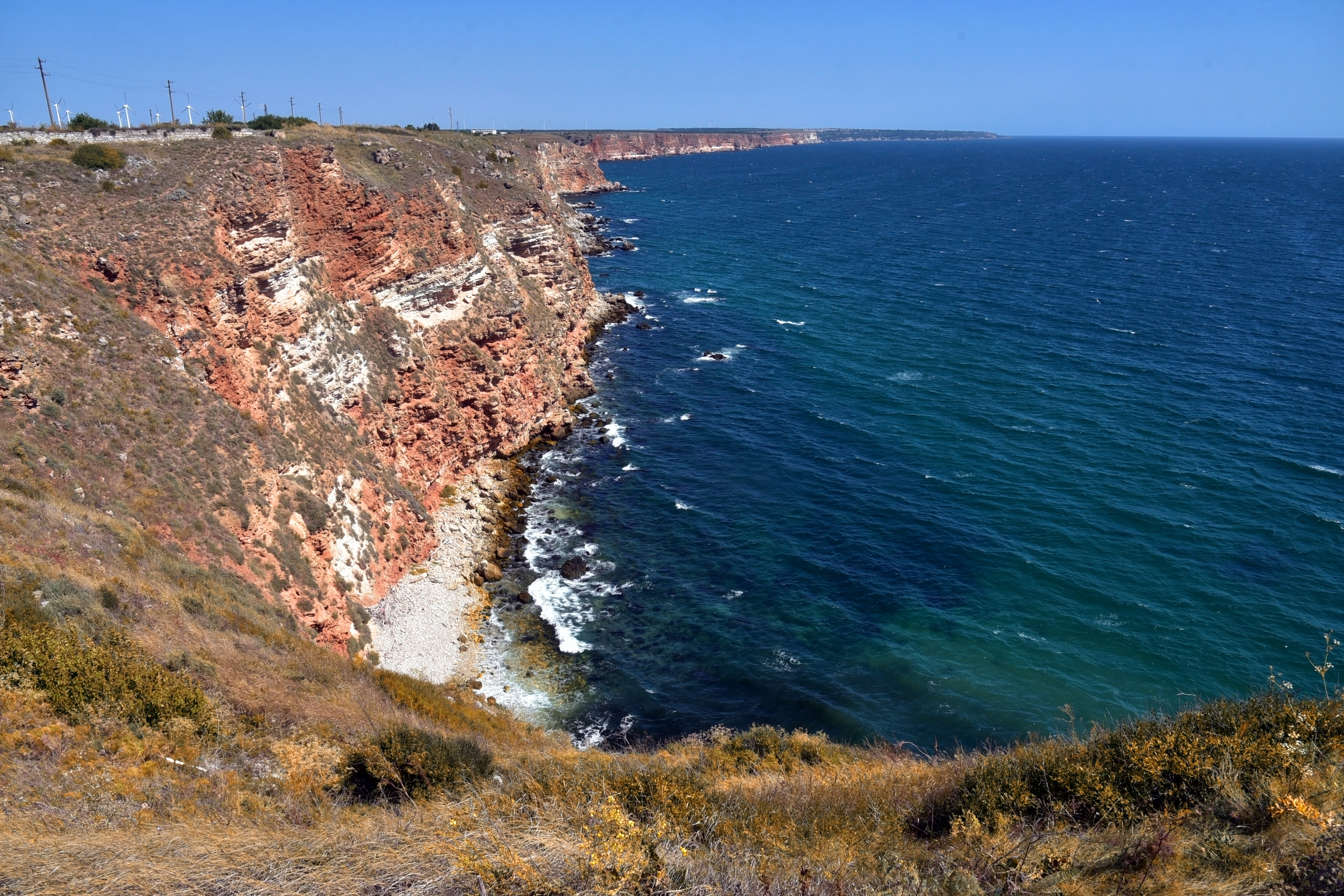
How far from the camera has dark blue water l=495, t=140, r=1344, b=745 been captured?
34.0m

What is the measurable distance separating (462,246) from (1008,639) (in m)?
43.5

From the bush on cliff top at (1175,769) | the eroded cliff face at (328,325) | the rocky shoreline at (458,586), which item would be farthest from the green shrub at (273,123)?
the bush on cliff top at (1175,769)

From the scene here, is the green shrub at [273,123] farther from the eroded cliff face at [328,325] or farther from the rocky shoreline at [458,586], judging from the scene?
the rocky shoreline at [458,586]

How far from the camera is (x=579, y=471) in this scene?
2071 inches

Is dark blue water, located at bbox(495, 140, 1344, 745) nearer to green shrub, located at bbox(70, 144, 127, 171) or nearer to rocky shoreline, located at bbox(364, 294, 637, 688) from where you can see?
rocky shoreline, located at bbox(364, 294, 637, 688)

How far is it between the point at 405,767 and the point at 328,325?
104 feet

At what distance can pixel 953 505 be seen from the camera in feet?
151

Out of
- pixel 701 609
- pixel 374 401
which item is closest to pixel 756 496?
pixel 701 609

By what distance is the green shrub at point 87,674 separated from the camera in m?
14.8

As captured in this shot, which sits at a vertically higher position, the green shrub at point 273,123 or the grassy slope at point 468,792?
the green shrub at point 273,123

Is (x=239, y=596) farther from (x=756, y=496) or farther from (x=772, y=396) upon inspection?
(x=772, y=396)

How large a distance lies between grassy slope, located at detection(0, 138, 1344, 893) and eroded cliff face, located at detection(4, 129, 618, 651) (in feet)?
24.8

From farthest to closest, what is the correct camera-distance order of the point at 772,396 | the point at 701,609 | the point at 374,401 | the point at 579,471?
the point at 772,396
the point at 579,471
the point at 374,401
the point at 701,609

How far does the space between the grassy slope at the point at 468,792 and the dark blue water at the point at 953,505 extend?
1315cm
